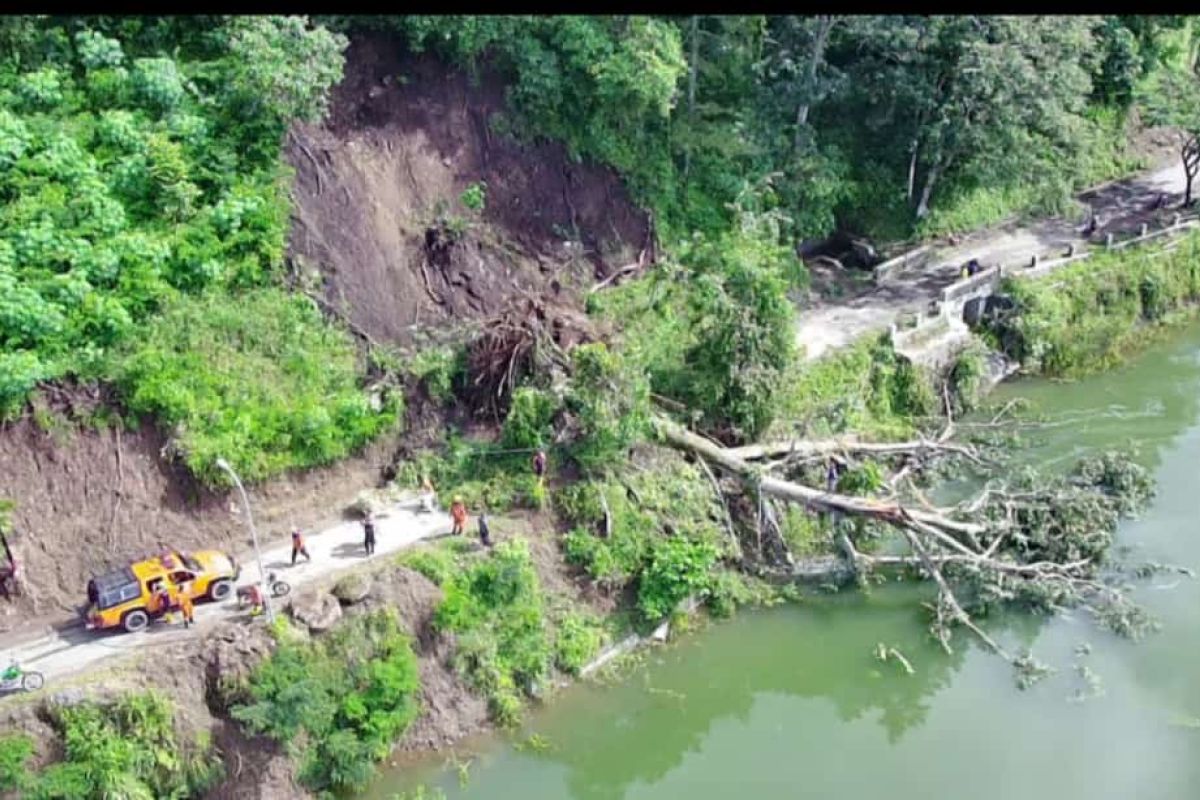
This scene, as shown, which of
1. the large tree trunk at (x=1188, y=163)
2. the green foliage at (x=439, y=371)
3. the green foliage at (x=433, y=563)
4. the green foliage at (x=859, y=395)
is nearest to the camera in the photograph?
the green foliage at (x=433, y=563)

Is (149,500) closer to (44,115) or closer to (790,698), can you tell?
(44,115)

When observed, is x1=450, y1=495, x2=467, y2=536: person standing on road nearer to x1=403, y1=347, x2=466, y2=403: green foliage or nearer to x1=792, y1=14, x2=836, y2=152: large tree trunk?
x1=403, y1=347, x2=466, y2=403: green foliage

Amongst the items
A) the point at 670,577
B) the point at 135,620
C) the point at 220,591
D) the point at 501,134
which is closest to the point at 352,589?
the point at 220,591

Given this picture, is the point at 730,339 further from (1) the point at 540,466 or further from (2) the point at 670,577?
(2) the point at 670,577

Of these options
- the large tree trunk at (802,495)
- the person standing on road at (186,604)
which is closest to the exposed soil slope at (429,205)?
the large tree trunk at (802,495)

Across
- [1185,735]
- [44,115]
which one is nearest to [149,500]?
[44,115]

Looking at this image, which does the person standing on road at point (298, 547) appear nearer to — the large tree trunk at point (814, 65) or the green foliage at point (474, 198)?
the green foliage at point (474, 198)
